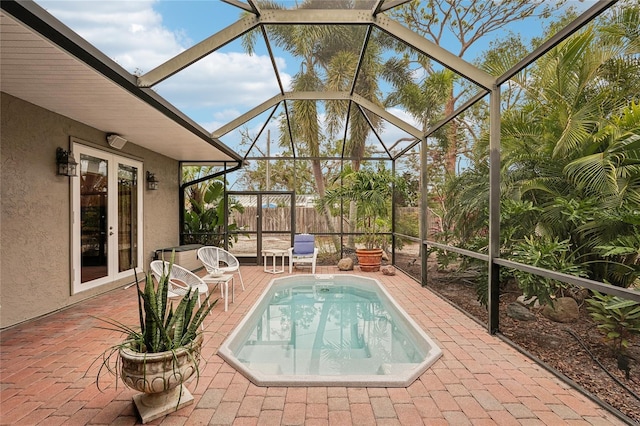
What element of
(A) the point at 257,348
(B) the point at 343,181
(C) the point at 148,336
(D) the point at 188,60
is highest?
(D) the point at 188,60

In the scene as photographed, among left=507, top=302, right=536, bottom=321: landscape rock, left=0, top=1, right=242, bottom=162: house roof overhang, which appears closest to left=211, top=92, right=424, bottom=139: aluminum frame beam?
left=0, top=1, right=242, bottom=162: house roof overhang

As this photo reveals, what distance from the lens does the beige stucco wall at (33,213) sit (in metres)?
4.18

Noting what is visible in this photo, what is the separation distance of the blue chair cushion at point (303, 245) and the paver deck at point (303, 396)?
15.6 ft

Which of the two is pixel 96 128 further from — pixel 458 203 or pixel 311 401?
pixel 458 203

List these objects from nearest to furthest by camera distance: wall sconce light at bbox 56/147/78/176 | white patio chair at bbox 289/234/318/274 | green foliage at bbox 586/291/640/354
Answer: green foliage at bbox 586/291/640/354 → wall sconce light at bbox 56/147/78/176 → white patio chair at bbox 289/234/318/274

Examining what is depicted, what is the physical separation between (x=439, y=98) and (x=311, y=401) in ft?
19.9

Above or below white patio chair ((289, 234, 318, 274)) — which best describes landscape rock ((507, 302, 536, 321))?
below

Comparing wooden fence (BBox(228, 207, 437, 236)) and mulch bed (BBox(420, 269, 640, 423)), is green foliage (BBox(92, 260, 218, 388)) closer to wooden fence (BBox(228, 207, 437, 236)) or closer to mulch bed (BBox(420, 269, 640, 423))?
mulch bed (BBox(420, 269, 640, 423))

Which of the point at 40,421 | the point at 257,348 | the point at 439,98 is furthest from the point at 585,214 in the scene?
the point at 40,421

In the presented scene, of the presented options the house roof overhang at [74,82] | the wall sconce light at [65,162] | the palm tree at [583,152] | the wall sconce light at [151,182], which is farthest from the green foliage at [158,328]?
the wall sconce light at [151,182]

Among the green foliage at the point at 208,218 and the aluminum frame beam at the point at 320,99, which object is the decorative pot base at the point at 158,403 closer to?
the aluminum frame beam at the point at 320,99

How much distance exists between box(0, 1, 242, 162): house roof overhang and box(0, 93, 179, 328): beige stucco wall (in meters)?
0.26

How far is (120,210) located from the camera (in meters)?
6.61

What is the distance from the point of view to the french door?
17.9 ft
